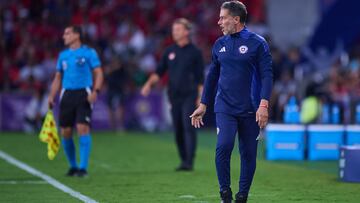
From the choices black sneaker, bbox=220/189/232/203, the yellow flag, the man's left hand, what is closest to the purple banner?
the yellow flag

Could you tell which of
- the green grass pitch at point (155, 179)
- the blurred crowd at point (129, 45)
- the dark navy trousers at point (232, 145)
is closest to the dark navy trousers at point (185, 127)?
the green grass pitch at point (155, 179)

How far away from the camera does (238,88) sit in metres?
9.27

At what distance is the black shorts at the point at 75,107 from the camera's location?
42.3ft

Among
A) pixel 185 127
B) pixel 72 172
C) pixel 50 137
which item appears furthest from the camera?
pixel 185 127

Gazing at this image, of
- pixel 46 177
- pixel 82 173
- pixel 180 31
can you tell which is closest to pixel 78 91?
pixel 82 173

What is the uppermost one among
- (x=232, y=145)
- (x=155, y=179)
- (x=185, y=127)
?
(x=232, y=145)

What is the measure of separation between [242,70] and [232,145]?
30.3 inches

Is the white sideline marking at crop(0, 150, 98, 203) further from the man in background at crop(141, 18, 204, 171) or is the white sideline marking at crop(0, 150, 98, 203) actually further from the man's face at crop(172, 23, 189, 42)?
the man's face at crop(172, 23, 189, 42)

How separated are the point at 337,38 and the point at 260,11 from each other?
3.09 meters

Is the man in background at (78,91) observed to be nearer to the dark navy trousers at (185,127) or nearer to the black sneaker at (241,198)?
the dark navy trousers at (185,127)

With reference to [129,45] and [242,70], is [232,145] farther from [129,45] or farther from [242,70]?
[129,45]

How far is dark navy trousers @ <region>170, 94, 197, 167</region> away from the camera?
14.2m

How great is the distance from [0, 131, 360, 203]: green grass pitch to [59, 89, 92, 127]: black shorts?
84 centimetres

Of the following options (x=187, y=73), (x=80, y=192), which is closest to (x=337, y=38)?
(x=187, y=73)
